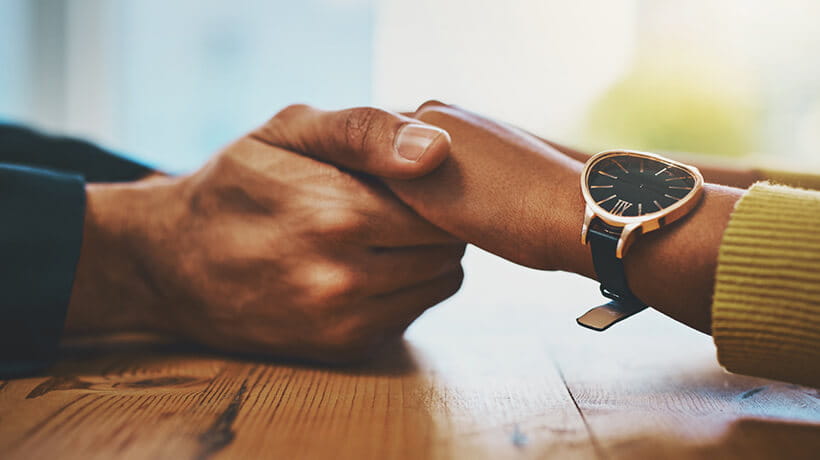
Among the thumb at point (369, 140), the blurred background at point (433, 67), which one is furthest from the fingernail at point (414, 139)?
the blurred background at point (433, 67)

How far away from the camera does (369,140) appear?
63 cm

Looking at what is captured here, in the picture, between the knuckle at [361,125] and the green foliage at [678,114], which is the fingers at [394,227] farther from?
the green foliage at [678,114]

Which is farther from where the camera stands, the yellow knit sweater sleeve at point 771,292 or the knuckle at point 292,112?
the knuckle at point 292,112

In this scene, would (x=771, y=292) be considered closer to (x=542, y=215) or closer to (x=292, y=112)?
(x=542, y=215)

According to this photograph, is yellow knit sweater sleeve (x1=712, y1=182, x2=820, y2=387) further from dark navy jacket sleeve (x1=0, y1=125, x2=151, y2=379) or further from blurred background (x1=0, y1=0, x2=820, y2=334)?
blurred background (x1=0, y1=0, x2=820, y2=334)

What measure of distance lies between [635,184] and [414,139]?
19cm

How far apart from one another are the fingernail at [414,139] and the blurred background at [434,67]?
7.24 feet

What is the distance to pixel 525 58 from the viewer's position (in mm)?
2926

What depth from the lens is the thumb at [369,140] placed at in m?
0.61

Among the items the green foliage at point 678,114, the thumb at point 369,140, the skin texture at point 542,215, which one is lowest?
the green foliage at point 678,114

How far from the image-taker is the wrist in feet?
2.49

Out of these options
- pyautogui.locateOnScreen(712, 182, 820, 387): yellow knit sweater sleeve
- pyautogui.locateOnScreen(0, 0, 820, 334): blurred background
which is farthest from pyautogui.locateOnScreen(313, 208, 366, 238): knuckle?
pyautogui.locateOnScreen(0, 0, 820, 334): blurred background

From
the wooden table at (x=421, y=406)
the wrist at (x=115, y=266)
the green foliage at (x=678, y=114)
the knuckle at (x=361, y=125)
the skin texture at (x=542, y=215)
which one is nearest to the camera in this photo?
the wooden table at (x=421, y=406)

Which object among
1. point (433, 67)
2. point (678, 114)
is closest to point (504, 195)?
point (433, 67)
